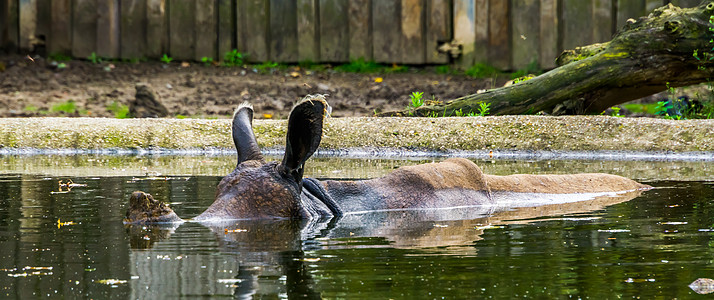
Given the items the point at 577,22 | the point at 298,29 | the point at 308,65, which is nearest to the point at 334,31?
the point at 298,29

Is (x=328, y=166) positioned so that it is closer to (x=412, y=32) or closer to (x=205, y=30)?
(x=412, y=32)

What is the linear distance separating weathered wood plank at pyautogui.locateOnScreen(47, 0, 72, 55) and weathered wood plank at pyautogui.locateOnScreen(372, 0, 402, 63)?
4.69 meters

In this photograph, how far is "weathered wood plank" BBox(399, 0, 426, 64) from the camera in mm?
15461

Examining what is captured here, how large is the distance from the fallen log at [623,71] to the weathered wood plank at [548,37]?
3.90 m

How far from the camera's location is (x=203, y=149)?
10383 mm

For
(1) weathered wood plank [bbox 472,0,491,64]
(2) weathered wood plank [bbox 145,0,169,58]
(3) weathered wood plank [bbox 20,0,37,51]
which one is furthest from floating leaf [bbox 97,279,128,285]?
(3) weathered wood plank [bbox 20,0,37,51]

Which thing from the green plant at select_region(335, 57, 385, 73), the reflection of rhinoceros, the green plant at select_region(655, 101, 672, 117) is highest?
the green plant at select_region(335, 57, 385, 73)

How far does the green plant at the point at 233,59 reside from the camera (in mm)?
15898

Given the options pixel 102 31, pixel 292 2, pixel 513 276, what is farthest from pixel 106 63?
pixel 513 276

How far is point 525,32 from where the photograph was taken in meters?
15.1

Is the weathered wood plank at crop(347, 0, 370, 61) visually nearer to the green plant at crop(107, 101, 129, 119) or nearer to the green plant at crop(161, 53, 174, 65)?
the green plant at crop(161, 53, 174, 65)

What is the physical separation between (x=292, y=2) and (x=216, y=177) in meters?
8.31

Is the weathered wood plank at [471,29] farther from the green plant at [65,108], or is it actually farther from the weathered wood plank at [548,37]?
the green plant at [65,108]

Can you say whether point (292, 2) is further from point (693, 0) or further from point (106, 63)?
point (693, 0)
